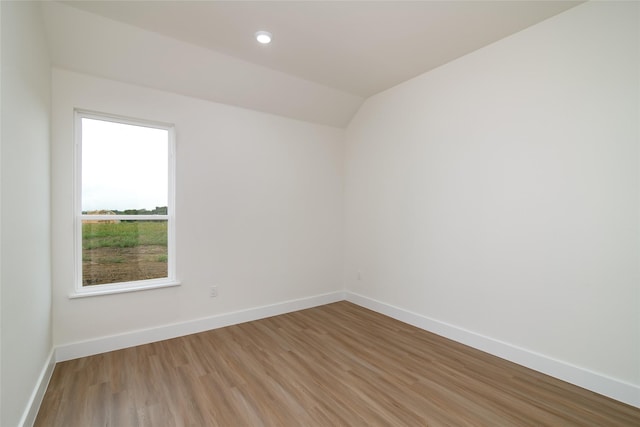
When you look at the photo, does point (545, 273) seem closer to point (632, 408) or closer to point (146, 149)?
point (632, 408)

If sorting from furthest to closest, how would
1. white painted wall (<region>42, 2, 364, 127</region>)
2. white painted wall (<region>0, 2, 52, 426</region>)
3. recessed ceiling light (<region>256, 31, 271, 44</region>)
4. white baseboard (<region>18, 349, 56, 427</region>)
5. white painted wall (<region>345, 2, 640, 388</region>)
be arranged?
recessed ceiling light (<region>256, 31, 271, 44</region>), white painted wall (<region>42, 2, 364, 127</region>), white painted wall (<region>345, 2, 640, 388</region>), white baseboard (<region>18, 349, 56, 427</region>), white painted wall (<region>0, 2, 52, 426</region>)

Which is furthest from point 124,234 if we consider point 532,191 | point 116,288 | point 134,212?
point 532,191

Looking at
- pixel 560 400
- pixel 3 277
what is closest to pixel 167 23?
pixel 3 277

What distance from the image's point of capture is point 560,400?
2229mm

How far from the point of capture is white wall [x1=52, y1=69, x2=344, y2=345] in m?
2.80

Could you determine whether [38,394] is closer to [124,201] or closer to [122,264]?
[122,264]

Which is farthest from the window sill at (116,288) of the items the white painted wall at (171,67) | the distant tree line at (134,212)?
the white painted wall at (171,67)

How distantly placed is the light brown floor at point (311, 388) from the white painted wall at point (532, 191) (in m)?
0.44

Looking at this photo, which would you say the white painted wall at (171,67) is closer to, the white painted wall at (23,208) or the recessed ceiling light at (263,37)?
the white painted wall at (23,208)

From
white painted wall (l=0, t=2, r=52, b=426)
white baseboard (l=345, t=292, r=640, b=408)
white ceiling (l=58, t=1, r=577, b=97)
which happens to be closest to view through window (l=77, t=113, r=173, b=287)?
white painted wall (l=0, t=2, r=52, b=426)

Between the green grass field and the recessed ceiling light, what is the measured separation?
2.10m

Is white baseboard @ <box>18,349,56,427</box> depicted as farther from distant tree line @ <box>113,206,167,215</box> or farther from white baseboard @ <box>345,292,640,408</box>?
white baseboard @ <box>345,292,640,408</box>

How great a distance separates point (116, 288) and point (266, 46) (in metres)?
2.78

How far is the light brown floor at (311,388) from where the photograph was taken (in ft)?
6.70
